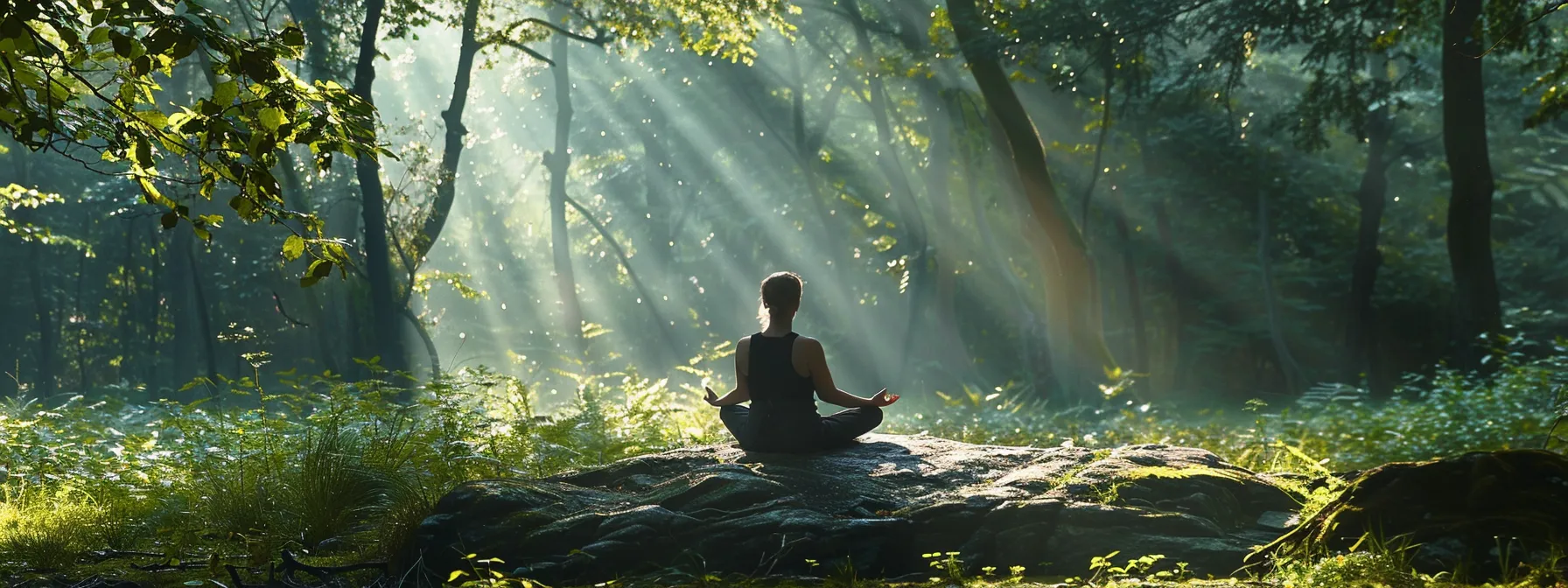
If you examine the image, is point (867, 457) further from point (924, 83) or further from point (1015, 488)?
point (924, 83)

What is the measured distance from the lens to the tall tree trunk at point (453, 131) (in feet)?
66.0

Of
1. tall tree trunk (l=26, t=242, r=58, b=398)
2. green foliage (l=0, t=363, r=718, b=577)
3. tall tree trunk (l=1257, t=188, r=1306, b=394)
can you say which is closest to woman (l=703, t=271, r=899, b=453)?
green foliage (l=0, t=363, r=718, b=577)

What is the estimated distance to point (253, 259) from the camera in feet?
121

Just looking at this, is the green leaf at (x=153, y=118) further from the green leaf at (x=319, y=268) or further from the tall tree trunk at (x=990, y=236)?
the tall tree trunk at (x=990, y=236)

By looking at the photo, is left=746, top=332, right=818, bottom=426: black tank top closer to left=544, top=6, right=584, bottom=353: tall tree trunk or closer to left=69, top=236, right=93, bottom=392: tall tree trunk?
left=544, top=6, right=584, bottom=353: tall tree trunk

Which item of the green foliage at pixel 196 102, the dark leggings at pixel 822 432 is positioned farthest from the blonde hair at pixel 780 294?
the green foliage at pixel 196 102

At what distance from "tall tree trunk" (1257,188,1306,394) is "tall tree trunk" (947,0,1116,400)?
10836 mm

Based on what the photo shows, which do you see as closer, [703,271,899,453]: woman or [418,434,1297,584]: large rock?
[418,434,1297,584]: large rock

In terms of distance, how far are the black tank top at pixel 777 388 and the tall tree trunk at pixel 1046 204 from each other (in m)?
10.2

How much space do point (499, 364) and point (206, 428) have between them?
4841 cm

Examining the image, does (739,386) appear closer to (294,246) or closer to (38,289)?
(294,246)

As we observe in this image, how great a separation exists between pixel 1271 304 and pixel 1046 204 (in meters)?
13.3

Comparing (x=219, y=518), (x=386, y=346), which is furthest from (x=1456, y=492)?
(x=386, y=346)

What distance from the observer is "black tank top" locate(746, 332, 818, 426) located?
757 cm
